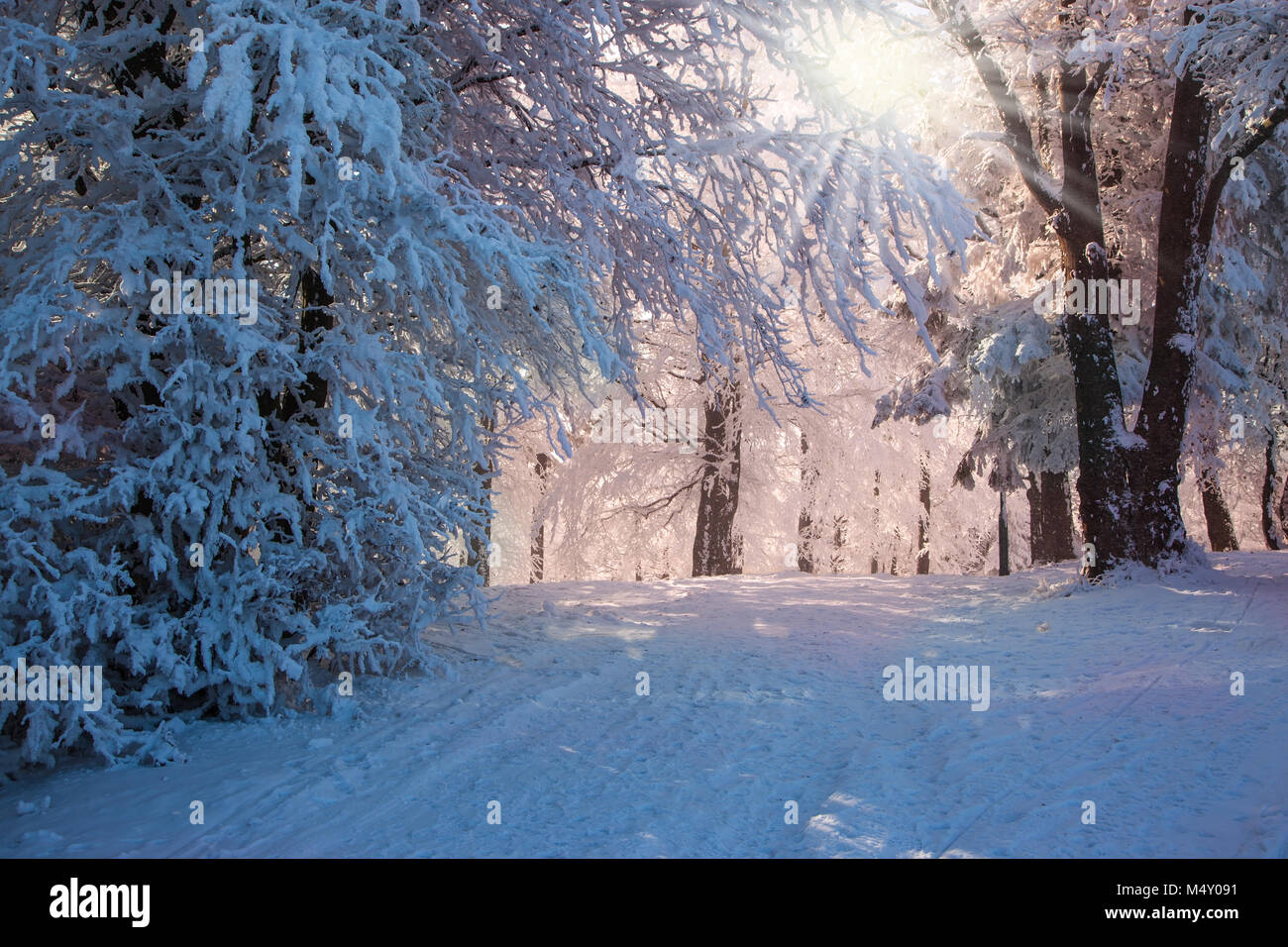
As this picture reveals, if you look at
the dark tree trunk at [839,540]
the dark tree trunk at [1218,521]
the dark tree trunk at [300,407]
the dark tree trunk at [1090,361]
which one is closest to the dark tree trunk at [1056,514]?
the dark tree trunk at [1218,521]

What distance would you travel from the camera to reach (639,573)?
2059 centimetres

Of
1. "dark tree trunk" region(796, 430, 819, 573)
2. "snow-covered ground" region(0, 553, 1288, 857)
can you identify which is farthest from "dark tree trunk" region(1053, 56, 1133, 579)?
"dark tree trunk" region(796, 430, 819, 573)

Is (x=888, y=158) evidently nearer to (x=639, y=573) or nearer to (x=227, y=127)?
(x=227, y=127)

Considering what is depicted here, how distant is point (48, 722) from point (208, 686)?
917 millimetres

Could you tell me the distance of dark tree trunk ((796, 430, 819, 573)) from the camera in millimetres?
18297

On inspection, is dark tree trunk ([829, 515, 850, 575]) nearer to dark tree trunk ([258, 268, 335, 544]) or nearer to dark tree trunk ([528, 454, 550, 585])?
dark tree trunk ([528, 454, 550, 585])

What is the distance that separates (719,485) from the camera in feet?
50.1

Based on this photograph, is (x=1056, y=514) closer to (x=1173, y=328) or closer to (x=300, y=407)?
(x=1173, y=328)

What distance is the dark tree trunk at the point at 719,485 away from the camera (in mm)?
14922

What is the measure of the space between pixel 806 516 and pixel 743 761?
16327 mm

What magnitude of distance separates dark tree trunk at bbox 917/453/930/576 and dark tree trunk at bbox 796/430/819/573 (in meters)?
2.89

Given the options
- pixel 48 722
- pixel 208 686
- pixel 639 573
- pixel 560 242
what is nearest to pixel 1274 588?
pixel 560 242

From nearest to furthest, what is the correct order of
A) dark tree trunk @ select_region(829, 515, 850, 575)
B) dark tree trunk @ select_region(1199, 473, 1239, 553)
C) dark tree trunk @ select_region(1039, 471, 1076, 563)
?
dark tree trunk @ select_region(1039, 471, 1076, 563), dark tree trunk @ select_region(1199, 473, 1239, 553), dark tree trunk @ select_region(829, 515, 850, 575)

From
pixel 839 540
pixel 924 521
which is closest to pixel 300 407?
pixel 924 521
